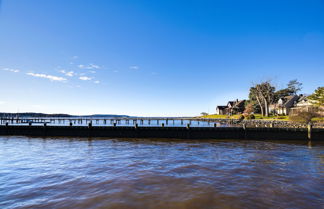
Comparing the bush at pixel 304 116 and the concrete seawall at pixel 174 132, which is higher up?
the bush at pixel 304 116

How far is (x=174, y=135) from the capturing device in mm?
25016

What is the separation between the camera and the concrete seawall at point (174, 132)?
2311 cm

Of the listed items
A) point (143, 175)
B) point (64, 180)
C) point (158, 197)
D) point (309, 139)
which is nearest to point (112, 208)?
point (158, 197)

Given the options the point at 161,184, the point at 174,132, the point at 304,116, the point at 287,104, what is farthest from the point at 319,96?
the point at 161,184

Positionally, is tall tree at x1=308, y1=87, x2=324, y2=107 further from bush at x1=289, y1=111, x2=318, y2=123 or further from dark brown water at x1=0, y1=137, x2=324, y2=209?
dark brown water at x1=0, y1=137, x2=324, y2=209

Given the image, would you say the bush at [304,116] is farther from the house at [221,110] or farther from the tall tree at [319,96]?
the house at [221,110]

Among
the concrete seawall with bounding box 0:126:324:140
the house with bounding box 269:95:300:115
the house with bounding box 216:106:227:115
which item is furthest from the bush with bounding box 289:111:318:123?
the house with bounding box 216:106:227:115

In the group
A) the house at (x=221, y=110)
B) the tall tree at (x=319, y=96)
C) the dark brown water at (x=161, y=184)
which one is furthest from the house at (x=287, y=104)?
the dark brown water at (x=161, y=184)

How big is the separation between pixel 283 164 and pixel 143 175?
31.4 ft

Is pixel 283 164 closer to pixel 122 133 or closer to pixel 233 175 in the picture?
pixel 233 175

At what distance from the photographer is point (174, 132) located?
989 inches

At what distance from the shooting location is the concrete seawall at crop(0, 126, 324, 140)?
23.1 m

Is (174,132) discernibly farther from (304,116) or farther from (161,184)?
(304,116)

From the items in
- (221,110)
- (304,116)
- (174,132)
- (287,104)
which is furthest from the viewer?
(221,110)
